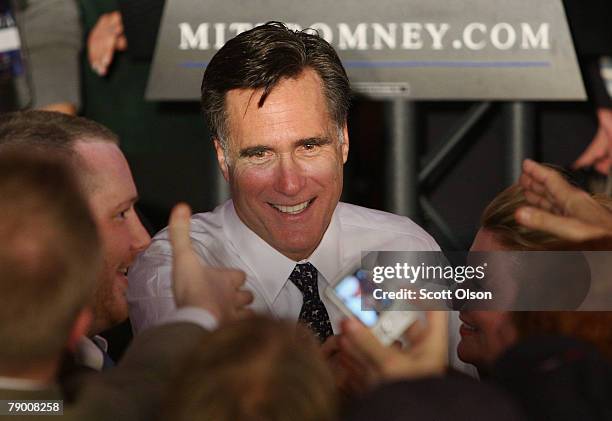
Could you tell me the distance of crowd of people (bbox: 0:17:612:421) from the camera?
48.1 inches

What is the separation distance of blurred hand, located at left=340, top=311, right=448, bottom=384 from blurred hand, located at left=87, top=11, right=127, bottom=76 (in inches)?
70.1

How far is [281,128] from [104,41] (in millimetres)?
1012

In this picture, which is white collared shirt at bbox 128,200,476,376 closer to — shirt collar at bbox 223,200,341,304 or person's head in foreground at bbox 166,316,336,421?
shirt collar at bbox 223,200,341,304

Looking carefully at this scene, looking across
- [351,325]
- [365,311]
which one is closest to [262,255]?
[365,311]

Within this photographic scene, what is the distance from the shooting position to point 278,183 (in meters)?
2.29

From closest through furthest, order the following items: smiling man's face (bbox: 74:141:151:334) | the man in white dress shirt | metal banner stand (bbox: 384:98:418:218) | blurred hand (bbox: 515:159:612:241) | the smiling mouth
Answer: blurred hand (bbox: 515:159:612:241) → smiling man's face (bbox: 74:141:151:334) → the man in white dress shirt → the smiling mouth → metal banner stand (bbox: 384:98:418:218)

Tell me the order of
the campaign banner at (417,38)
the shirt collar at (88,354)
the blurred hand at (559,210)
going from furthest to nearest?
the campaign banner at (417,38), the shirt collar at (88,354), the blurred hand at (559,210)

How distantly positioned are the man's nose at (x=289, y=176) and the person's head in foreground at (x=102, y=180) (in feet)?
1.04

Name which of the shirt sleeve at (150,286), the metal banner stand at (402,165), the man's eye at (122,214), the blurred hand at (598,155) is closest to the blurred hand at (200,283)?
the shirt sleeve at (150,286)

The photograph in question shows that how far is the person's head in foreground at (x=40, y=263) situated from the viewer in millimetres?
1224

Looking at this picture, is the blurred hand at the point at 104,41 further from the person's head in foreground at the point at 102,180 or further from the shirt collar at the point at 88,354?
the shirt collar at the point at 88,354

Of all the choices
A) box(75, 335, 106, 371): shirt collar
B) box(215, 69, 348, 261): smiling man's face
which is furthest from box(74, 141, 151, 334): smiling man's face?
box(215, 69, 348, 261): smiling man's face

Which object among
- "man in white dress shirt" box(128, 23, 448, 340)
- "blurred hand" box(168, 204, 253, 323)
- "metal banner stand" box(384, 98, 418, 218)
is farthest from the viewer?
"metal banner stand" box(384, 98, 418, 218)

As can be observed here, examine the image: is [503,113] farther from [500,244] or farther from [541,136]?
[500,244]
